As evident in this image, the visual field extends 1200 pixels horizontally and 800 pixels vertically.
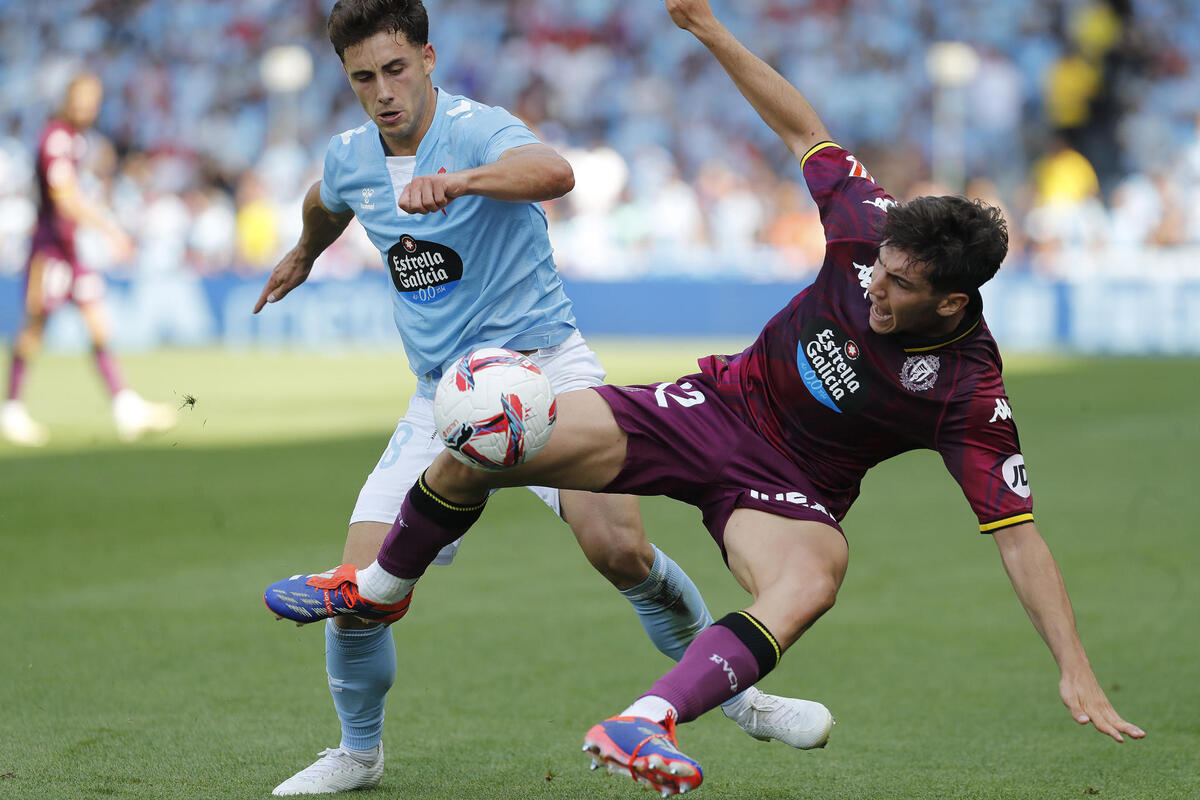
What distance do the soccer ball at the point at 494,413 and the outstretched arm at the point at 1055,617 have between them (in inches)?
52.1

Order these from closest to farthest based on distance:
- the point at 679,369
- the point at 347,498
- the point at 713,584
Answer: the point at 713,584 → the point at 347,498 → the point at 679,369

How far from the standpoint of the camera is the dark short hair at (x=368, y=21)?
467cm

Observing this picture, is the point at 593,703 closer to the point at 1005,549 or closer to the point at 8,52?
the point at 1005,549

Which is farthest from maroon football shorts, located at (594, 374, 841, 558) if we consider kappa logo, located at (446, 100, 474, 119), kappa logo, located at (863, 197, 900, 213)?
kappa logo, located at (446, 100, 474, 119)

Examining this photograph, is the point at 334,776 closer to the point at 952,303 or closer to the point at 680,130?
the point at 952,303

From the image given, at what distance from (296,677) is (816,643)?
2277 millimetres

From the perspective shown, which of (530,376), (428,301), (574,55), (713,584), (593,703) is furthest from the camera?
(574,55)

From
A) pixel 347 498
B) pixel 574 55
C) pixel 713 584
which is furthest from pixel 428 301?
pixel 574 55

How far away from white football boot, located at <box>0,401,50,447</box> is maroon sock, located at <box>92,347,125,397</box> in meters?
0.69

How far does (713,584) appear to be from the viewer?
7750mm

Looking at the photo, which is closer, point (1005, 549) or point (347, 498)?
point (1005, 549)

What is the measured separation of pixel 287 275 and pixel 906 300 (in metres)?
2.15

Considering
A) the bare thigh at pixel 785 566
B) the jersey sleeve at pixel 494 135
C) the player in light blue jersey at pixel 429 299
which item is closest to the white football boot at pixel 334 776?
the player in light blue jersey at pixel 429 299

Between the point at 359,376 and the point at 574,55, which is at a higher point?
the point at 574,55
